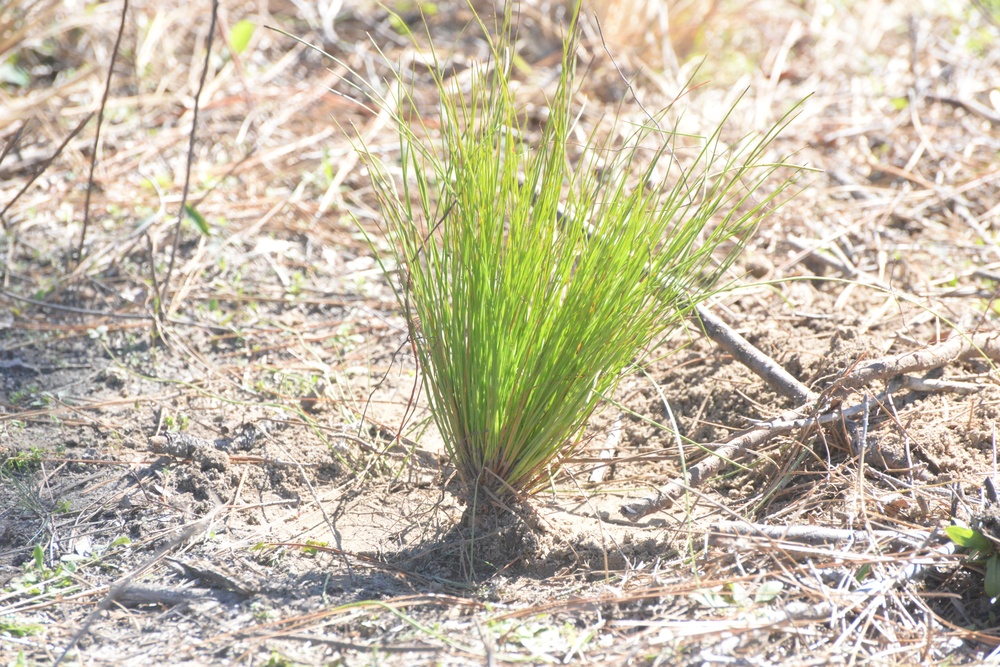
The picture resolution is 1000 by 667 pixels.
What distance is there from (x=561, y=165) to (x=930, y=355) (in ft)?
3.58

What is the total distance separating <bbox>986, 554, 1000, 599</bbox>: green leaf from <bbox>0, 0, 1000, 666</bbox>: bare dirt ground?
45 mm

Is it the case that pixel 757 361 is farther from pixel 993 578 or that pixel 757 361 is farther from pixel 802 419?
pixel 993 578

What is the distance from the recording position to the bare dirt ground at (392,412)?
1.55m

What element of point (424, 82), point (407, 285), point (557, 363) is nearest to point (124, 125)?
point (424, 82)

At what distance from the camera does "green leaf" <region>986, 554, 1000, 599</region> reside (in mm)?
1530

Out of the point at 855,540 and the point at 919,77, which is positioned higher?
the point at 919,77

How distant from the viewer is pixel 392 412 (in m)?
2.34

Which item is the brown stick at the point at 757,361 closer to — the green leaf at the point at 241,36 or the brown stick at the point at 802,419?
the brown stick at the point at 802,419

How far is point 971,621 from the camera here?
1577 mm

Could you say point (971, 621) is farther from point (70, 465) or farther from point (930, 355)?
point (70, 465)

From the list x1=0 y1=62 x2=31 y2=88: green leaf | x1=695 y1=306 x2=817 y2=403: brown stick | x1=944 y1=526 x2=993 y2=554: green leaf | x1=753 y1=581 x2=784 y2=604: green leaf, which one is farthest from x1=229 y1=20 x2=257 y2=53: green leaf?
x1=944 y1=526 x2=993 y2=554: green leaf

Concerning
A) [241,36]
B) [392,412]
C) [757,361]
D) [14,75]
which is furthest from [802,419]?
[14,75]

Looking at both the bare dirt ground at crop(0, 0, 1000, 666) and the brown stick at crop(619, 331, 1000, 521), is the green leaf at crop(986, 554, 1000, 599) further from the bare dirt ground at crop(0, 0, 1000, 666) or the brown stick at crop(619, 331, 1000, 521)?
the brown stick at crop(619, 331, 1000, 521)

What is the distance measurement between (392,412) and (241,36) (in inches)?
93.6
